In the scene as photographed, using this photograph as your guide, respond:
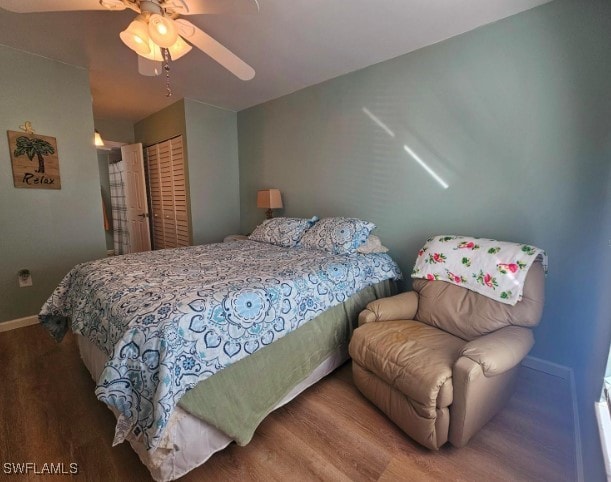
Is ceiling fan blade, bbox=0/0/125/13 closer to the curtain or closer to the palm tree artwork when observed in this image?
the palm tree artwork

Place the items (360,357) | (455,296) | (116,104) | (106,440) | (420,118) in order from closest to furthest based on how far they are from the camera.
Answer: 1. (106,440)
2. (360,357)
3. (455,296)
4. (420,118)
5. (116,104)

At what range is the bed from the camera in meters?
1.04

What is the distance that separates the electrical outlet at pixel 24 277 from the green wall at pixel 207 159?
1616 millimetres

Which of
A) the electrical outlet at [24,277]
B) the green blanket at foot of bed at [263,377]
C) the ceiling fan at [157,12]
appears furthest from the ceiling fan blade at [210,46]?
the electrical outlet at [24,277]

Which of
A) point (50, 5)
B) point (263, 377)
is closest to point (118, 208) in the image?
point (50, 5)

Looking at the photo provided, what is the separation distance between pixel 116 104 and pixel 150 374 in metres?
4.02

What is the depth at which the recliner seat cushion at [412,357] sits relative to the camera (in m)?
1.23

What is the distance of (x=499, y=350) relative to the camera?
1249 millimetres

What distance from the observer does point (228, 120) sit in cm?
384

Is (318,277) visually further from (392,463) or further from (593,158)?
(593,158)

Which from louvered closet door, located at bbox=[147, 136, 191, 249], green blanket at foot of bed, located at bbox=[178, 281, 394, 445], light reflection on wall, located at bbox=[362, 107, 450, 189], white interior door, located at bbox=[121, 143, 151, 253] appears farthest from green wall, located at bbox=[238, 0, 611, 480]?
white interior door, located at bbox=[121, 143, 151, 253]

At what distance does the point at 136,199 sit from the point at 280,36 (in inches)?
133

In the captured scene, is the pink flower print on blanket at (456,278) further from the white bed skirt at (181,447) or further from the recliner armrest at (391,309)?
the white bed skirt at (181,447)

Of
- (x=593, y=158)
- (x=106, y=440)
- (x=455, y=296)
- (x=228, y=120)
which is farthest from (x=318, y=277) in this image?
(x=228, y=120)
